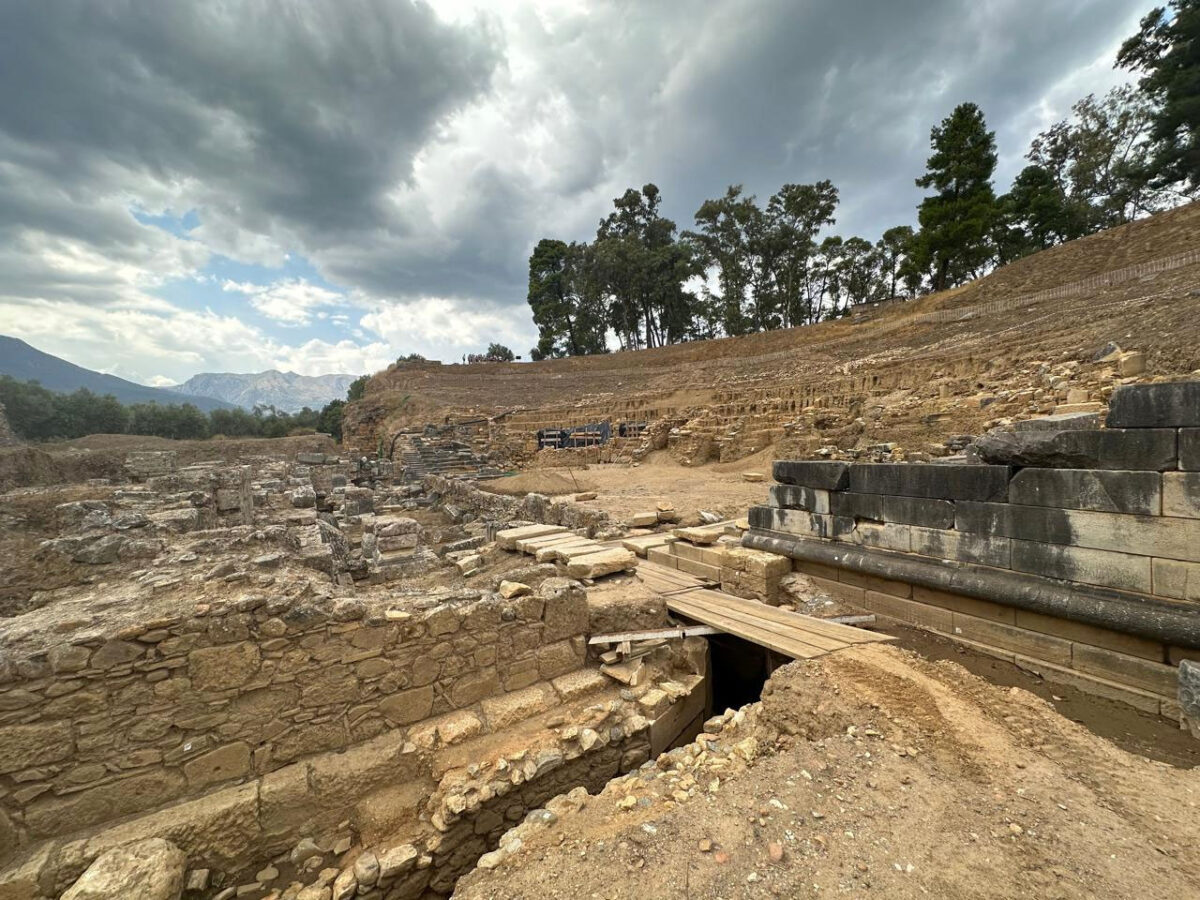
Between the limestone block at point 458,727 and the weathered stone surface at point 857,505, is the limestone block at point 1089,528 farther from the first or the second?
the limestone block at point 458,727

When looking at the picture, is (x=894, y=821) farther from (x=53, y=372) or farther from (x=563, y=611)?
(x=53, y=372)

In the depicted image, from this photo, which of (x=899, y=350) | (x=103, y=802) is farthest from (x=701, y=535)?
(x=899, y=350)

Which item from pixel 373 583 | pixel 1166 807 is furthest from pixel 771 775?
pixel 373 583

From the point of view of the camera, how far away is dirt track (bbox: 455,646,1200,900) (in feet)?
6.36

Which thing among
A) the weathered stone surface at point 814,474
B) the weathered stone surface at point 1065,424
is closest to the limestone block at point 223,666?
the weathered stone surface at point 814,474

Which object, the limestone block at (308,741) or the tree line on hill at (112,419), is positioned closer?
the limestone block at (308,741)

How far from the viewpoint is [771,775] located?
257 cm

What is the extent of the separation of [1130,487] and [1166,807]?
209 centimetres

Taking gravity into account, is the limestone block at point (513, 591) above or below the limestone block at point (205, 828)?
above

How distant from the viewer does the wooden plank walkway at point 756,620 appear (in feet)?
12.8

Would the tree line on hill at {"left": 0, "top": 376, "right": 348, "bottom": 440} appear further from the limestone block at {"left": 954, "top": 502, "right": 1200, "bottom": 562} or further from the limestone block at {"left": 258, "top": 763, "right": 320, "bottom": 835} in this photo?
the limestone block at {"left": 954, "top": 502, "right": 1200, "bottom": 562}

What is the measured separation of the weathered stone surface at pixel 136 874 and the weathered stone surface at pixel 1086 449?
6.35 metres

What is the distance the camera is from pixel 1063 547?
357 centimetres

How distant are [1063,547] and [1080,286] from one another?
21.8 metres
